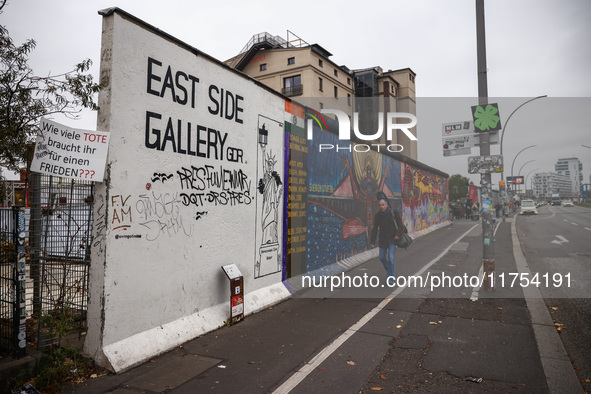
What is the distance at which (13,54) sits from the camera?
441 cm

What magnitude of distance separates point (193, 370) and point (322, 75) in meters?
41.0

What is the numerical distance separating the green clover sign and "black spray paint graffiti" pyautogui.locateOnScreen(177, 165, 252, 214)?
553cm

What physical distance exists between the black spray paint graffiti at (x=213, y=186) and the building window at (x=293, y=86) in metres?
34.9

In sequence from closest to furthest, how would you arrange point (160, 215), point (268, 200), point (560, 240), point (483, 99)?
point (160, 215)
point (268, 200)
point (483, 99)
point (560, 240)

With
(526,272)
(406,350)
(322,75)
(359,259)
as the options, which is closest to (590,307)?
(526,272)

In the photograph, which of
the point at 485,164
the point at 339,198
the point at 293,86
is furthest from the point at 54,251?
the point at 293,86

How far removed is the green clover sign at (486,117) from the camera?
8.27 m

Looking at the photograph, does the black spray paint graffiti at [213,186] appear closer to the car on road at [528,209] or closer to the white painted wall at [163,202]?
the white painted wall at [163,202]

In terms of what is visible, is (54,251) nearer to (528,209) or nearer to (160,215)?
(160,215)

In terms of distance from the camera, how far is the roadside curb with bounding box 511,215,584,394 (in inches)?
150

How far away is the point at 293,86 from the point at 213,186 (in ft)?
120

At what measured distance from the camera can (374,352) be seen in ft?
15.6

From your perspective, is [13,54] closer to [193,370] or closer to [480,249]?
[193,370]

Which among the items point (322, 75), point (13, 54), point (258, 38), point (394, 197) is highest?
point (258, 38)
